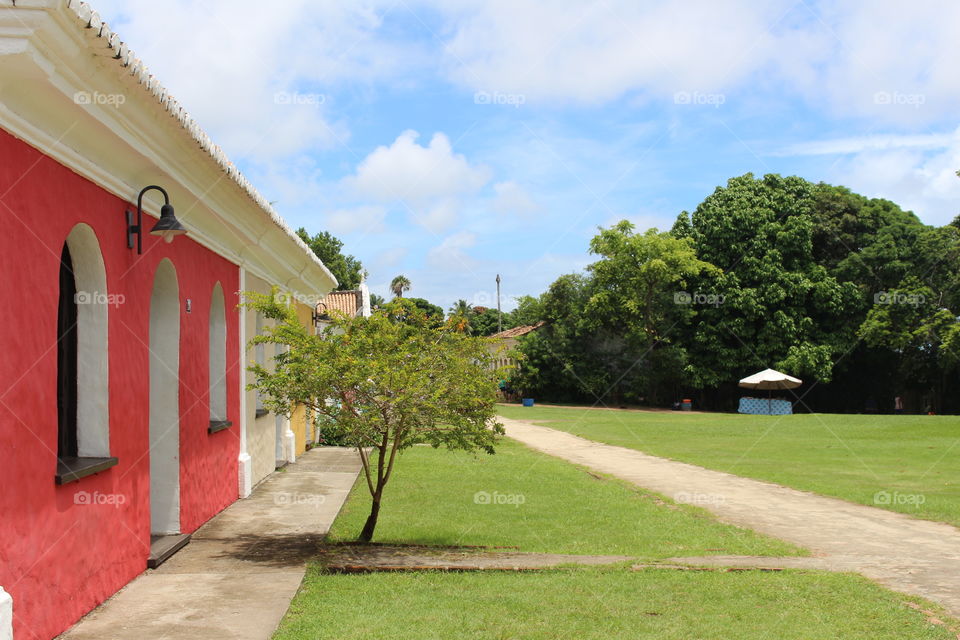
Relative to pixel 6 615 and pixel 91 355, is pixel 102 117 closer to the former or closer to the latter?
pixel 91 355

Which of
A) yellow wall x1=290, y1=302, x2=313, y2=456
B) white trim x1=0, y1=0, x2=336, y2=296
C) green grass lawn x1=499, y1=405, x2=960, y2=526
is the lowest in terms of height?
green grass lawn x1=499, y1=405, x2=960, y2=526

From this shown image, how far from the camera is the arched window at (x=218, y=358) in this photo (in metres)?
10.9

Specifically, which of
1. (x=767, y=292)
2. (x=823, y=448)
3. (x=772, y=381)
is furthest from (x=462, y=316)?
(x=767, y=292)

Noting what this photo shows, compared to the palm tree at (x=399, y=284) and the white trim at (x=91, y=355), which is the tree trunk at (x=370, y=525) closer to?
the white trim at (x=91, y=355)

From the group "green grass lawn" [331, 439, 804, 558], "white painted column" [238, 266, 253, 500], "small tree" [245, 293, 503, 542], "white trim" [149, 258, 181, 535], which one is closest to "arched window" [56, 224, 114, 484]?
"small tree" [245, 293, 503, 542]

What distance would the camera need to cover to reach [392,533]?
9.32m

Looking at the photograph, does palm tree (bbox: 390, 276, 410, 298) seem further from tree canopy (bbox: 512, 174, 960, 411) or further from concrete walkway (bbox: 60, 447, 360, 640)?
concrete walkway (bbox: 60, 447, 360, 640)

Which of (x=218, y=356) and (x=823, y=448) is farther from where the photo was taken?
(x=823, y=448)

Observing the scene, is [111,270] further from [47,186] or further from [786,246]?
[786,246]

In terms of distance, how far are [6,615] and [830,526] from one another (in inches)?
347

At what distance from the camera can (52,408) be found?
210 inches

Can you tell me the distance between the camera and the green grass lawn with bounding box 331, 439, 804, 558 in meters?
8.91

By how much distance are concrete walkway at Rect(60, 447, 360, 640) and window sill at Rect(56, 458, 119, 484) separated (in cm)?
94

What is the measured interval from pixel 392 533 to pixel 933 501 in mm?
7922
